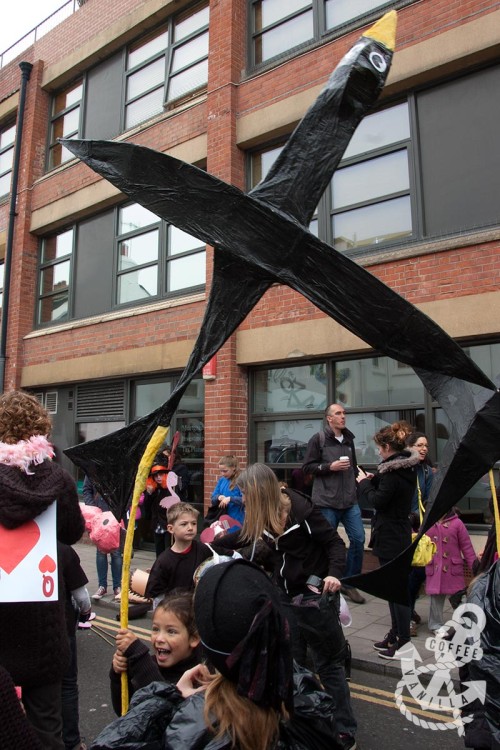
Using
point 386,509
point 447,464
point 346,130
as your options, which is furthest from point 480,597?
point 386,509

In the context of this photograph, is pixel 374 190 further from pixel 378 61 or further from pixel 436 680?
pixel 436 680

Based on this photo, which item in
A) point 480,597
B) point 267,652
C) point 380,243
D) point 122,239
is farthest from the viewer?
point 122,239

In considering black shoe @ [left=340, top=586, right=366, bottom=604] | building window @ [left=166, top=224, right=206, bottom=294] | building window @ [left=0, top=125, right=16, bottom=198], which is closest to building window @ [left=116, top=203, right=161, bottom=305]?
building window @ [left=166, top=224, right=206, bottom=294]

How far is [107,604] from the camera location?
22.5 ft

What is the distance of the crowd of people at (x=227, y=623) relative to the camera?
1.43 m

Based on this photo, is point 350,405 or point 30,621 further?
point 350,405

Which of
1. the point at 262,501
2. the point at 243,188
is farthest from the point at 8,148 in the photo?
the point at 262,501

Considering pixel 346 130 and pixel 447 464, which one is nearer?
pixel 447 464

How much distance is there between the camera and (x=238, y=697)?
1441 millimetres

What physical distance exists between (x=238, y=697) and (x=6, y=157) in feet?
52.1

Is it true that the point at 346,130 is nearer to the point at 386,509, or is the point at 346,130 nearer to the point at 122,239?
the point at 386,509

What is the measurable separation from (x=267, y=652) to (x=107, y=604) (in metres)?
6.13

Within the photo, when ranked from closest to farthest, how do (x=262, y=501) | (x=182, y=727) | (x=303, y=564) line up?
(x=182, y=727)
(x=262, y=501)
(x=303, y=564)

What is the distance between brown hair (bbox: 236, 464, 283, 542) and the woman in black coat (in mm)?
1678
